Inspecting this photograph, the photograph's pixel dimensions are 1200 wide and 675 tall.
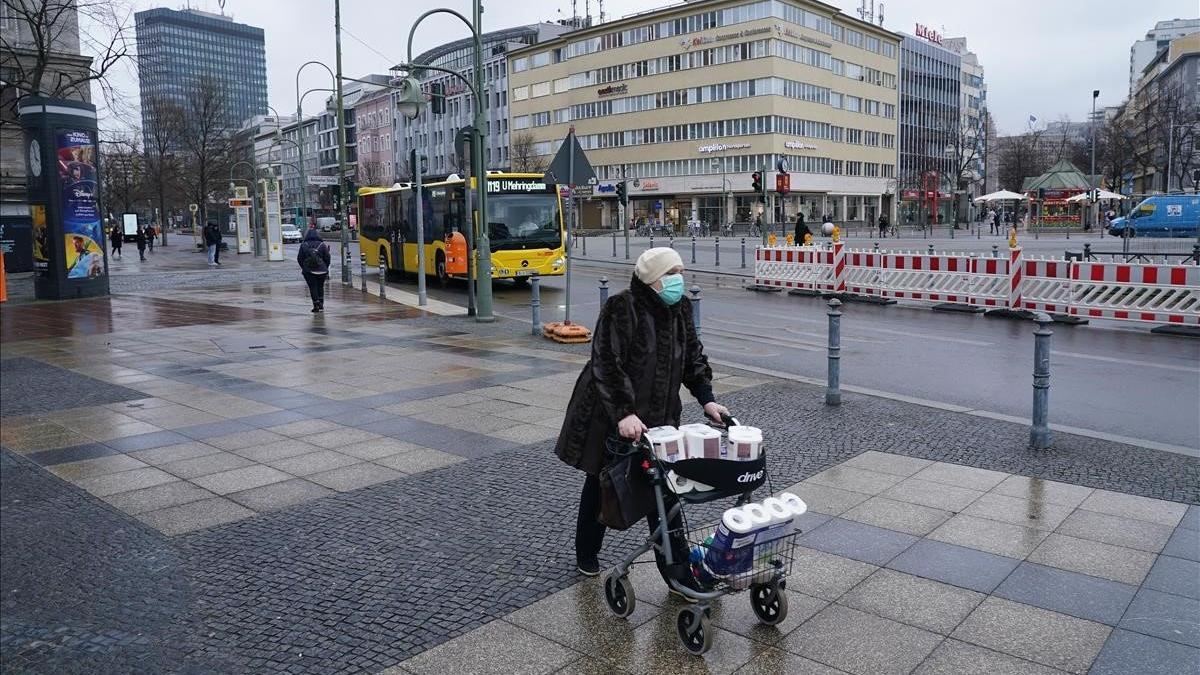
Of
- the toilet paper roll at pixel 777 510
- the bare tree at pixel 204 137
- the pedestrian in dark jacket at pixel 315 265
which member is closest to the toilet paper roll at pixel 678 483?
the toilet paper roll at pixel 777 510

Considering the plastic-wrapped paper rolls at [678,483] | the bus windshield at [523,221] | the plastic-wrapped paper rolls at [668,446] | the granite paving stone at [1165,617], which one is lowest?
the granite paving stone at [1165,617]

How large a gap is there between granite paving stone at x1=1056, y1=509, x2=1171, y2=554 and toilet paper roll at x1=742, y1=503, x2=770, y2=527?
2.64 meters

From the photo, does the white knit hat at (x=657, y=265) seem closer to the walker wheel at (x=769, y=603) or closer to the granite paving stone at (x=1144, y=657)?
the walker wheel at (x=769, y=603)

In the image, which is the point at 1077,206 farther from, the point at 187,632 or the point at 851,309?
the point at 187,632

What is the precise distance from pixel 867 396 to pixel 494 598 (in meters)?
6.18

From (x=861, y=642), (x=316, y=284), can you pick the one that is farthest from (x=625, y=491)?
(x=316, y=284)

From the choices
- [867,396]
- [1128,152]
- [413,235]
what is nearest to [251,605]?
[867,396]

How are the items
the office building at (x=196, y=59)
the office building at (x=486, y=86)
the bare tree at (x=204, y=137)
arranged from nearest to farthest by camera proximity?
the office building at (x=196, y=59) < the bare tree at (x=204, y=137) < the office building at (x=486, y=86)

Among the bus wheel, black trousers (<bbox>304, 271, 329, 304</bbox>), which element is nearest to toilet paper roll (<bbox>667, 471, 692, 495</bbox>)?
black trousers (<bbox>304, 271, 329, 304</bbox>)

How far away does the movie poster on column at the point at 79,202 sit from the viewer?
2236cm

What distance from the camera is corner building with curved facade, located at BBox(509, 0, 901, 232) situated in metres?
80.0

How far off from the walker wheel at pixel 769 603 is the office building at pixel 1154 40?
581 ft

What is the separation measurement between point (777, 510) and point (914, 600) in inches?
47.5

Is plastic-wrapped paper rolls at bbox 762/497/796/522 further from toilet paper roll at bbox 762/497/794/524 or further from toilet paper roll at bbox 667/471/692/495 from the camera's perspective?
toilet paper roll at bbox 667/471/692/495
